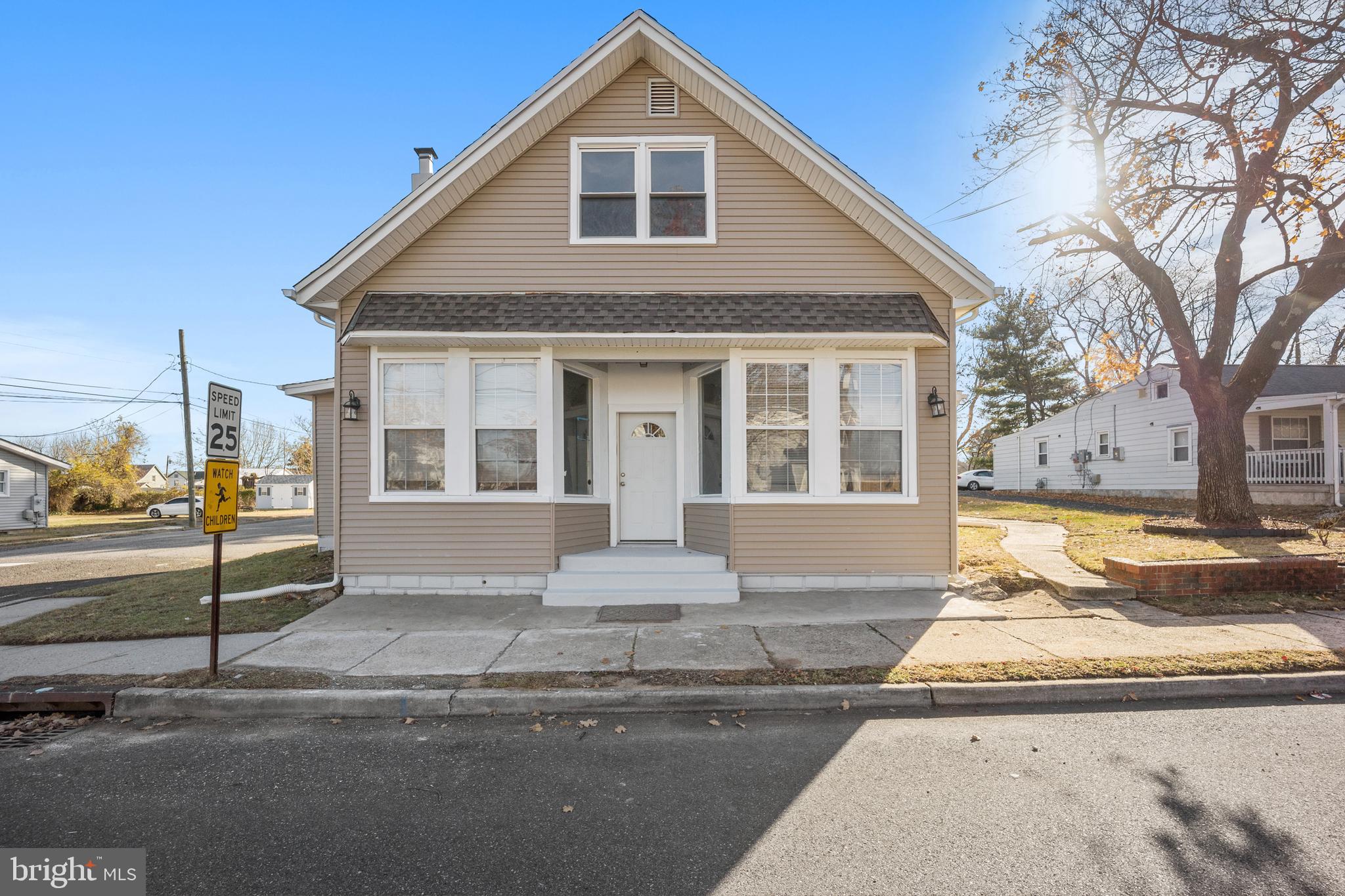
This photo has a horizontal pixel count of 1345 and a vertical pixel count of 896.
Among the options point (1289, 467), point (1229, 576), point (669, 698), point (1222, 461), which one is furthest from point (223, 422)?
point (1289, 467)

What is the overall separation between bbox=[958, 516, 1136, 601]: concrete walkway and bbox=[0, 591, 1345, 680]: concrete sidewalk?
156 mm

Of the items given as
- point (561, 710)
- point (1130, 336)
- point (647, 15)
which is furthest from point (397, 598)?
point (1130, 336)

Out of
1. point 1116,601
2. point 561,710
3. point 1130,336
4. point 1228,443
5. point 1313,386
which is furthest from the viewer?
point 1130,336

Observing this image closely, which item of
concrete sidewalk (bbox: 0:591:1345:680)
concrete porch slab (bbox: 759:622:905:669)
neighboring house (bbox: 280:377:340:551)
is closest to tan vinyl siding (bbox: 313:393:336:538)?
neighboring house (bbox: 280:377:340:551)

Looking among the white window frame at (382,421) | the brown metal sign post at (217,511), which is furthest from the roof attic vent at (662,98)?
the brown metal sign post at (217,511)

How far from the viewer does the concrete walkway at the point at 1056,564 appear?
7629 mm

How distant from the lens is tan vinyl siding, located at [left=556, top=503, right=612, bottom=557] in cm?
868

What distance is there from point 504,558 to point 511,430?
1758 mm

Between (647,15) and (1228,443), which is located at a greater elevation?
(647,15)

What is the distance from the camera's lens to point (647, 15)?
27.4 ft

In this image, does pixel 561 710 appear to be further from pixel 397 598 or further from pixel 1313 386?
pixel 1313 386

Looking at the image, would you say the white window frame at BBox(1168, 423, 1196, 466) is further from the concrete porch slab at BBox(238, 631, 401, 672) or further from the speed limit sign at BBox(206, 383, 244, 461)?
the speed limit sign at BBox(206, 383, 244, 461)

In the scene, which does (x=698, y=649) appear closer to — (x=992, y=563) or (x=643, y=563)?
(x=643, y=563)

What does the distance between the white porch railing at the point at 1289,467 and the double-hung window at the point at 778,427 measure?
732 inches
